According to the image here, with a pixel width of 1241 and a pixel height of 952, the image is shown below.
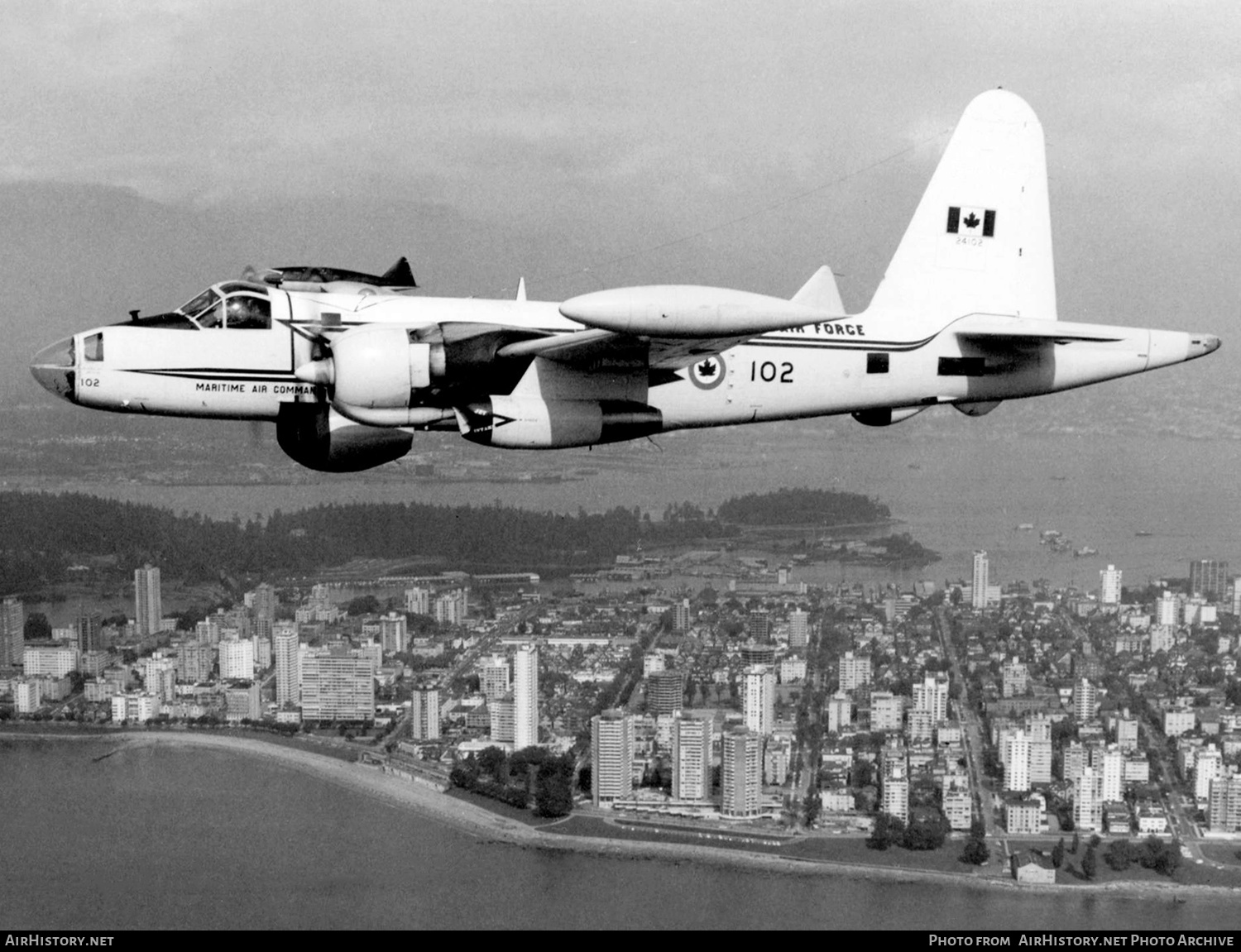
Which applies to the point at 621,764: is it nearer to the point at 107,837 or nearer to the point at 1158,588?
the point at 107,837

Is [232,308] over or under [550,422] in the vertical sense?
over

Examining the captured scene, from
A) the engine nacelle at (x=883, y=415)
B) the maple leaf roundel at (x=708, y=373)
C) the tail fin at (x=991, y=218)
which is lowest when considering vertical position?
the engine nacelle at (x=883, y=415)

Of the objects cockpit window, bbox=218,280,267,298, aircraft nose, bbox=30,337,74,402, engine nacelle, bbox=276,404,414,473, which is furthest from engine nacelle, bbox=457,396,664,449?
aircraft nose, bbox=30,337,74,402

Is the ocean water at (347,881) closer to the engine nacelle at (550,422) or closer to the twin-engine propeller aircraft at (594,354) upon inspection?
the twin-engine propeller aircraft at (594,354)

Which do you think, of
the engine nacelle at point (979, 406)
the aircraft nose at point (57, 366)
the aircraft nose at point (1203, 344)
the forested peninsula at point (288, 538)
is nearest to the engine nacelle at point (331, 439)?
the aircraft nose at point (57, 366)

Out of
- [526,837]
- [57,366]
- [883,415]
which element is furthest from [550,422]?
[526,837]

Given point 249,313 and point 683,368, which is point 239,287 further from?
point 683,368
